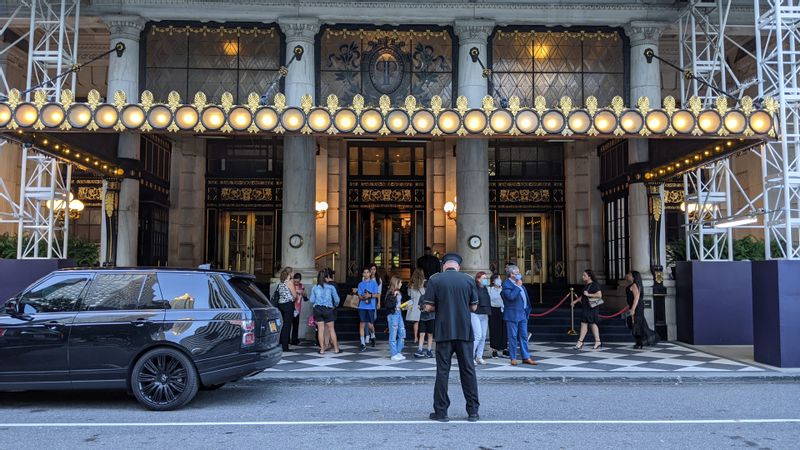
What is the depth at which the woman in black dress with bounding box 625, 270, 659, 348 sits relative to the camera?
15.2 metres

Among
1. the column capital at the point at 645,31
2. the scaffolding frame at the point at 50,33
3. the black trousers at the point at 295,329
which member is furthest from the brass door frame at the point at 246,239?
the column capital at the point at 645,31

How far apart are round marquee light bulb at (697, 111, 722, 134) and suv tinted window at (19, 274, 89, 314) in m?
10.6

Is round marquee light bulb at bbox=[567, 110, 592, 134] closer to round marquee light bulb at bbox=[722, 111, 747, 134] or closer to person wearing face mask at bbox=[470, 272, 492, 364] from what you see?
round marquee light bulb at bbox=[722, 111, 747, 134]

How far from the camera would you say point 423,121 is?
44.1 feet

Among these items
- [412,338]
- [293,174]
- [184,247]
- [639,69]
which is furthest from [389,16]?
[184,247]

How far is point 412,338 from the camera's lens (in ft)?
55.1

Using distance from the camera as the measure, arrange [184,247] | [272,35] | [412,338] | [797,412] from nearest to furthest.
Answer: [797,412], [412,338], [272,35], [184,247]

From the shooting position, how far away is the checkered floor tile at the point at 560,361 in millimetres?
12086

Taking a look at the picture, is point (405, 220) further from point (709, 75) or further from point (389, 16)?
point (709, 75)

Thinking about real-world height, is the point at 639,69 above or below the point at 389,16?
below

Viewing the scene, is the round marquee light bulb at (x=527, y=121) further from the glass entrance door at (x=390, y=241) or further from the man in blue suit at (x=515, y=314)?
the glass entrance door at (x=390, y=241)

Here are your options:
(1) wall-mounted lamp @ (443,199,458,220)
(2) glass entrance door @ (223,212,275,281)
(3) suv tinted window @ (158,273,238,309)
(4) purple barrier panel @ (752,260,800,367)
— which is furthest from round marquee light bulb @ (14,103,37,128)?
(4) purple barrier panel @ (752,260,800,367)

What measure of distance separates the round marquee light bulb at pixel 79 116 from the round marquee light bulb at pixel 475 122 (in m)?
6.99

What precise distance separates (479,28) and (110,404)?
40.4ft
